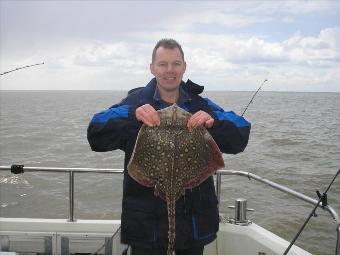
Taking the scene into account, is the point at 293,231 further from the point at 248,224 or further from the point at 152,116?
the point at 152,116

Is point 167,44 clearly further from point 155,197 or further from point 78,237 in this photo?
point 78,237

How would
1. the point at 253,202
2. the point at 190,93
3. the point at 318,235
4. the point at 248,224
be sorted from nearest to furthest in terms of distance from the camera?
1. the point at 190,93
2. the point at 248,224
3. the point at 318,235
4. the point at 253,202

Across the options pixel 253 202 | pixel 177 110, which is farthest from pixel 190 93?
pixel 253 202

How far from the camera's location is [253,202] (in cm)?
1287

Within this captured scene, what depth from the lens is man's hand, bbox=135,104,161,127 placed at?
2777 millimetres

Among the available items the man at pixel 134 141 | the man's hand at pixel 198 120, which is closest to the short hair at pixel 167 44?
the man at pixel 134 141

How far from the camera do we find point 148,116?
278 centimetres

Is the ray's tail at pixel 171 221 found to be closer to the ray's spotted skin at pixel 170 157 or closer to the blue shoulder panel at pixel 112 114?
the ray's spotted skin at pixel 170 157

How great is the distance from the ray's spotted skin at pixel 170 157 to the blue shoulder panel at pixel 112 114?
31cm

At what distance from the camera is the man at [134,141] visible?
2979mm

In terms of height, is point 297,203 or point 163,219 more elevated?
point 163,219

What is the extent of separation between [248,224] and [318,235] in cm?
659

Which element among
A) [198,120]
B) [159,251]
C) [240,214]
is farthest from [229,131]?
[240,214]

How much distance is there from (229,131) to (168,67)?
0.68 metres
